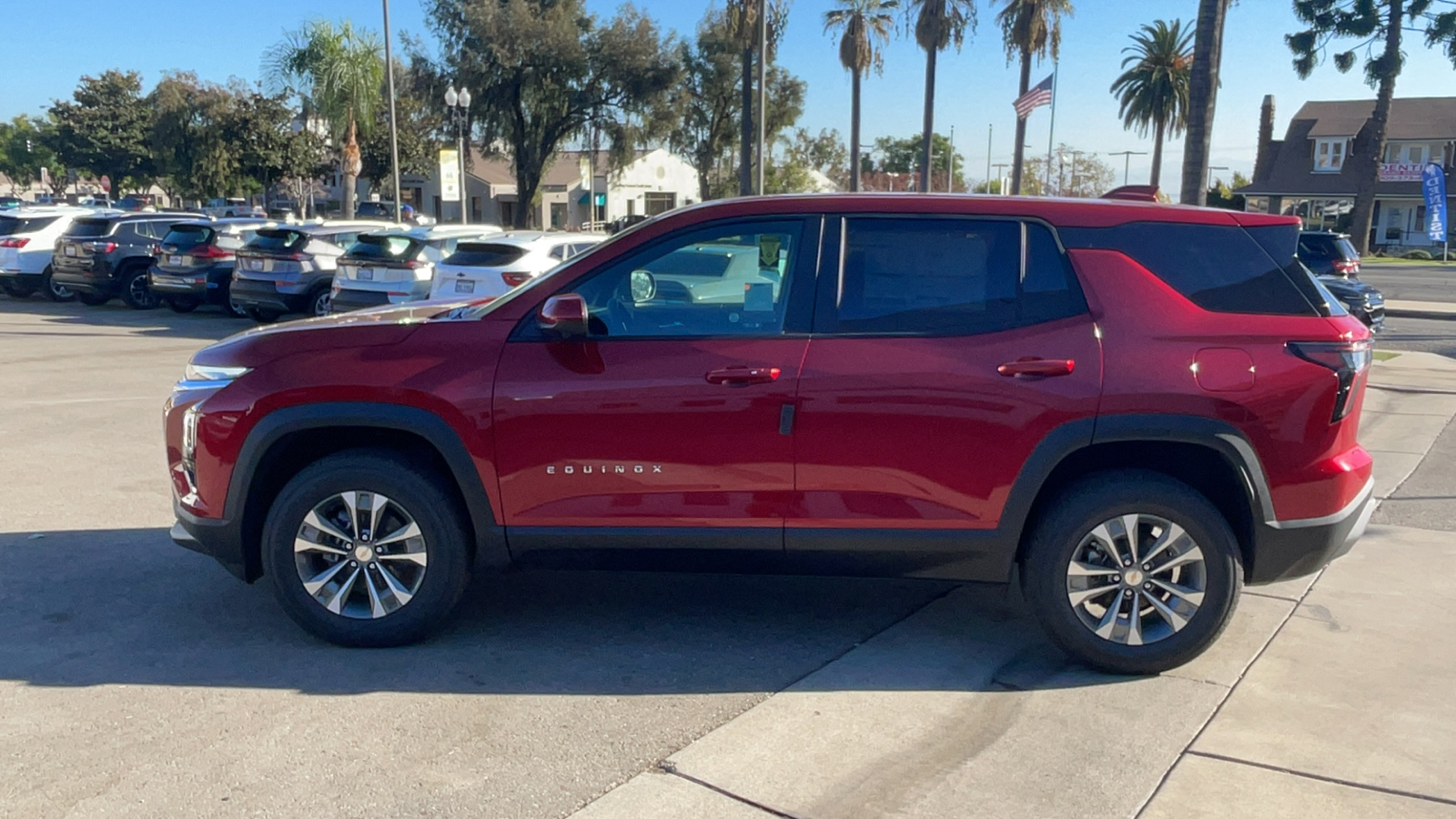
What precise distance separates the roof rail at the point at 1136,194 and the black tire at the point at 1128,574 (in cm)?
127

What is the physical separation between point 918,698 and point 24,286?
21.5m

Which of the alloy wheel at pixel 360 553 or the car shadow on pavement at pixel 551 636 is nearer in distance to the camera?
the car shadow on pavement at pixel 551 636

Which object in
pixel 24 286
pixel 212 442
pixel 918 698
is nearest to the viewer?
pixel 918 698

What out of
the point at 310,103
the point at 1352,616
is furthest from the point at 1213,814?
the point at 310,103

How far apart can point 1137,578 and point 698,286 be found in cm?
206

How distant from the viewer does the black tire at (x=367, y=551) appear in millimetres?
4484

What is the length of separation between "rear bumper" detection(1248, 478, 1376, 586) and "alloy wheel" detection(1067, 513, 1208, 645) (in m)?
0.26

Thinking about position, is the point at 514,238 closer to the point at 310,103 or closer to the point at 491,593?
the point at 491,593

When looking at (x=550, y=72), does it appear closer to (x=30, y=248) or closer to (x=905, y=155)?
(x=30, y=248)

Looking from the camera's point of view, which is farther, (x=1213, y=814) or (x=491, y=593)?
(x=491, y=593)

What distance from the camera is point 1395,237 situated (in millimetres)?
53625

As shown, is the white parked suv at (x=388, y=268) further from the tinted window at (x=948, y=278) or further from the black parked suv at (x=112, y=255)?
the tinted window at (x=948, y=278)

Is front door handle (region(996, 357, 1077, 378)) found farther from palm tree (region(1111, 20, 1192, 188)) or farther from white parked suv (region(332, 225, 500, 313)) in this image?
palm tree (region(1111, 20, 1192, 188))

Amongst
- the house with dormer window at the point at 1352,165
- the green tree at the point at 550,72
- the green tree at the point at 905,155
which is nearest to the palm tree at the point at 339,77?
the green tree at the point at 550,72
